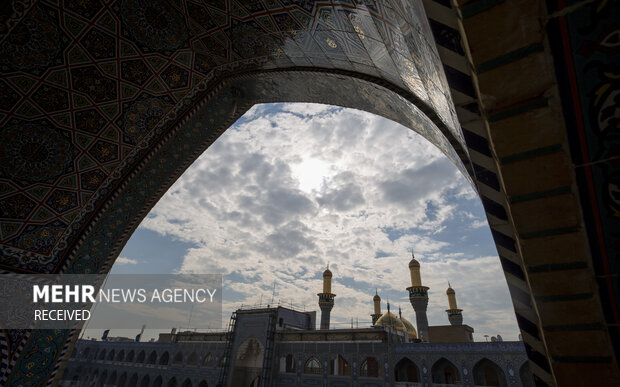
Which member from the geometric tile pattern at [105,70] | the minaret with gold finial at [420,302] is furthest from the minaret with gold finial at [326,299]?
the geometric tile pattern at [105,70]

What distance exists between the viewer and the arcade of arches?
833 mm

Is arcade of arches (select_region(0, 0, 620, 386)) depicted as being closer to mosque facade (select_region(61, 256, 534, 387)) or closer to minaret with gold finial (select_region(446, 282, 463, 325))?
mosque facade (select_region(61, 256, 534, 387))

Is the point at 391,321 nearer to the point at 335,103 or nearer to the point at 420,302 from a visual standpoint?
the point at 420,302

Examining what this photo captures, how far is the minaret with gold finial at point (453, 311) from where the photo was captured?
17.1 meters

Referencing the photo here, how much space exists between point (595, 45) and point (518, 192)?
0.42 m

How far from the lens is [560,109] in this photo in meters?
0.84

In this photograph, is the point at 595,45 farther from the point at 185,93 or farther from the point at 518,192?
the point at 185,93

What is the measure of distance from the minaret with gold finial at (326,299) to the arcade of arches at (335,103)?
14.7 meters

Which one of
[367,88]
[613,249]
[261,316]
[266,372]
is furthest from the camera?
[261,316]

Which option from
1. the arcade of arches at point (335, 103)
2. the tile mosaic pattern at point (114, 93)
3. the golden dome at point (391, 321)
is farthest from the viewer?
the golden dome at point (391, 321)

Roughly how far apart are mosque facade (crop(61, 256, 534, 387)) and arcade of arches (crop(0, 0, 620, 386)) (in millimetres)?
8519

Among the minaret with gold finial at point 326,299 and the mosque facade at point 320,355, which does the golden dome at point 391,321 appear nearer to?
the mosque facade at point 320,355

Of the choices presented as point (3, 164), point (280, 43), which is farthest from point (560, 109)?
point (3, 164)

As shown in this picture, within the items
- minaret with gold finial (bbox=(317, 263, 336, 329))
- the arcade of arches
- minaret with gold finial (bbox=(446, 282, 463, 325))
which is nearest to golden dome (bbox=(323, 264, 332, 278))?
minaret with gold finial (bbox=(317, 263, 336, 329))
